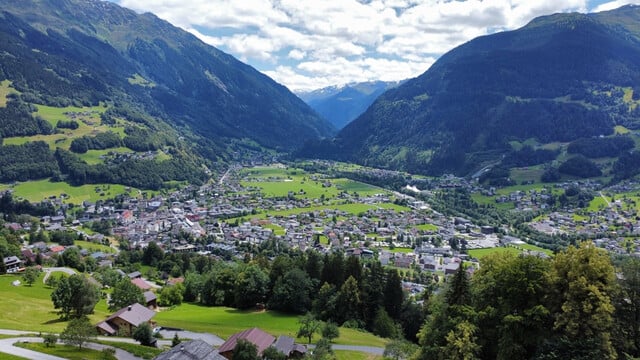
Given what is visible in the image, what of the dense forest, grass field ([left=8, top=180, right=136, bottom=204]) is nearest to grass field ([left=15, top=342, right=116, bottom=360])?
the dense forest

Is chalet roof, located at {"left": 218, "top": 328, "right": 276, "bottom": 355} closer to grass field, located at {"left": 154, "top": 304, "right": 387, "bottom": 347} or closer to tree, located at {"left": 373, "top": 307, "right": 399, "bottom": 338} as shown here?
grass field, located at {"left": 154, "top": 304, "right": 387, "bottom": 347}

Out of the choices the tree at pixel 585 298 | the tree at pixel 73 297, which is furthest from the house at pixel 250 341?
the tree at pixel 585 298

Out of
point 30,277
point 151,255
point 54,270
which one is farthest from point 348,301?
point 151,255

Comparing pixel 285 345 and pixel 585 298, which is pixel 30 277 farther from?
pixel 585 298

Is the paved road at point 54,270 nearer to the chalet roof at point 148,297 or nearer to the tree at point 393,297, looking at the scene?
the chalet roof at point 148,297

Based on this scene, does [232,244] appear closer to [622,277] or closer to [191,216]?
[191,216]

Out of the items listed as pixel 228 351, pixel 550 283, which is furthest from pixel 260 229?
pixel 550 283
